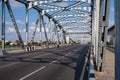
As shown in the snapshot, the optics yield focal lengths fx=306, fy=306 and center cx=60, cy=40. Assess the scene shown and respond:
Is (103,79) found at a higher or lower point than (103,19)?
lower

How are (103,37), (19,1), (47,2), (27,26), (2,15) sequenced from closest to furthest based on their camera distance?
1. (103,37)
2. (2,15)
3. (19,1)
4. (27,26)
5. (47,2)

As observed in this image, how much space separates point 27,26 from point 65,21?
4702 cm

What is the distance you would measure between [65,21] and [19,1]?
50858 millimetres

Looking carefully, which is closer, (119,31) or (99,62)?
(119,31)

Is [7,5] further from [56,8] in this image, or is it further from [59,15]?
[59,15]

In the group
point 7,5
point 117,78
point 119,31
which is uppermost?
point 7,5

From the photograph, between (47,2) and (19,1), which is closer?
(19,1)

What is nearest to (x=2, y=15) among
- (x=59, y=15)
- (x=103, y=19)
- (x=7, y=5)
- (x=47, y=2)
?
(x=7, y=5)

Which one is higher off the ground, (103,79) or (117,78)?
(117,78)

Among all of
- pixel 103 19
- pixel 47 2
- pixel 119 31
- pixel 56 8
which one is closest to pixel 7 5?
pixel 47 2

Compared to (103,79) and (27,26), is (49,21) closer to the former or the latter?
(27,26)

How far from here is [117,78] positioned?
298 centimetres

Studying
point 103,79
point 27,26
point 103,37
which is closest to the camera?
point 103,79

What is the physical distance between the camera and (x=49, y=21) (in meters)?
95.2
